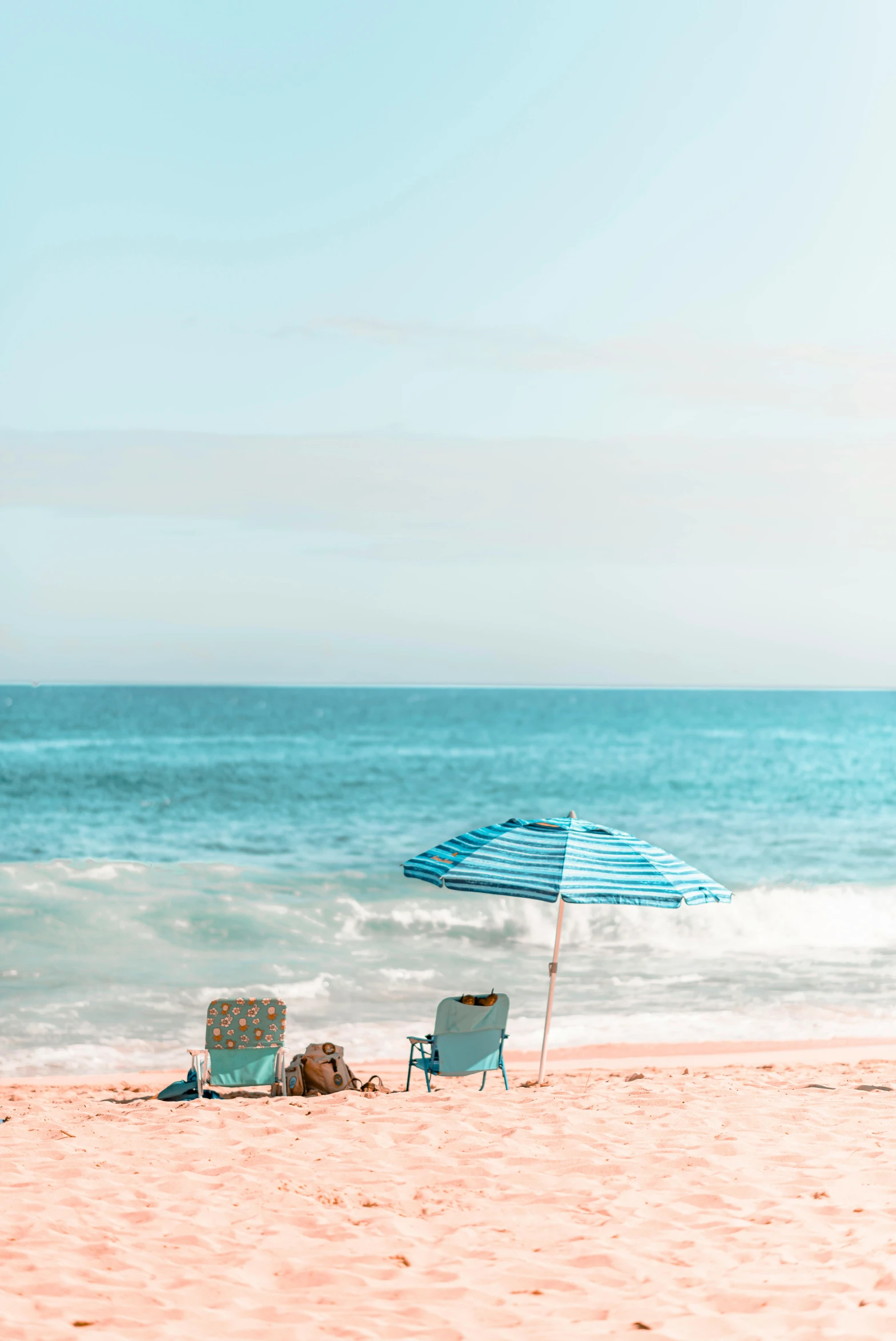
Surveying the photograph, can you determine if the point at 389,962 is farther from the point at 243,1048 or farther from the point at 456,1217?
the point at 456,1217

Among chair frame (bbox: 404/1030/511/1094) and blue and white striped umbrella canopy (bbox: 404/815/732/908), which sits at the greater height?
blue and white striped umbrella canopy (bbox: 404/815/732/908)

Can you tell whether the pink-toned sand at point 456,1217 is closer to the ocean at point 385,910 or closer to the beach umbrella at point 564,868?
the beach umbrella at point 564,868

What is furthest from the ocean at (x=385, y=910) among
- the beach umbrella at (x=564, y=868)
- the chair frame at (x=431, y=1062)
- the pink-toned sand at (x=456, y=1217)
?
the pink-toned sand at (x=456, y=1217)

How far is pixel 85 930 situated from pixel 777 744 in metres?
59.2

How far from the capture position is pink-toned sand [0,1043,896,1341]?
13.4ft

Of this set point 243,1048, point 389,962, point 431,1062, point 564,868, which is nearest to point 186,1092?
point 243,1048

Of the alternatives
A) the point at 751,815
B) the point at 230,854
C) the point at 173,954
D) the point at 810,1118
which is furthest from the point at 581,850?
the point at 751,815

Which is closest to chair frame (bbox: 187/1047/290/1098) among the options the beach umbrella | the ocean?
the beach umbrella

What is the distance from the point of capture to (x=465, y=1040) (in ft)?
27.0

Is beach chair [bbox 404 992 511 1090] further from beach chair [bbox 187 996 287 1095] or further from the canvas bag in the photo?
beach chair [bbox 187 996 287 1095]

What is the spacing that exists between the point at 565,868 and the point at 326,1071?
7.82 feet

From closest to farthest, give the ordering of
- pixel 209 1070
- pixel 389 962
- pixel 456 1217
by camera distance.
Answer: pixel 456 1217
pixel 209 1070
pixel 389 962

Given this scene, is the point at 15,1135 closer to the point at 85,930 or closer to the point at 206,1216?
the point at 206,1216

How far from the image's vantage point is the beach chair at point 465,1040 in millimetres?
8188
